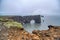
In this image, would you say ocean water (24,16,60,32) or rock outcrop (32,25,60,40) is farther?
ocean water (24,16,60,32)

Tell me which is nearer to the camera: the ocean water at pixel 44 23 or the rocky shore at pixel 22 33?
the rocky shore at pixel 22 33

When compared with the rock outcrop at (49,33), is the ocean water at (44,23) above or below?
above

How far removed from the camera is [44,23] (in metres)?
1.99

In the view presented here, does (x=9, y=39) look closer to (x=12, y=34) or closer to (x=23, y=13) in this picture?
(x=12, y=34)

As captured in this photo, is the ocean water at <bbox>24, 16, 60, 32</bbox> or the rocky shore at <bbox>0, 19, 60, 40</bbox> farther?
the ocean water at <bbox>24, 16, 60, 32</bbox>

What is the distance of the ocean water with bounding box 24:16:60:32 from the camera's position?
1881mm

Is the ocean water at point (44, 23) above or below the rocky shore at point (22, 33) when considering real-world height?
above

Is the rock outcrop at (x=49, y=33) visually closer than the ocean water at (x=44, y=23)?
Yes

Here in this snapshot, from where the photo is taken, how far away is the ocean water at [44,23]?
6.17ft

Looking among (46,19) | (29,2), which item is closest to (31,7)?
(29,2)

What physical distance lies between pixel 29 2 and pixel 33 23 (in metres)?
0.45

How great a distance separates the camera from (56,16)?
6.66 ft

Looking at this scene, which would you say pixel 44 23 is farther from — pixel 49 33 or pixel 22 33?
pixel 22 33

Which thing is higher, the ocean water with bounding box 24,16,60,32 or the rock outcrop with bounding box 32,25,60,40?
the ocean water with bounding box 24,16,60,32
